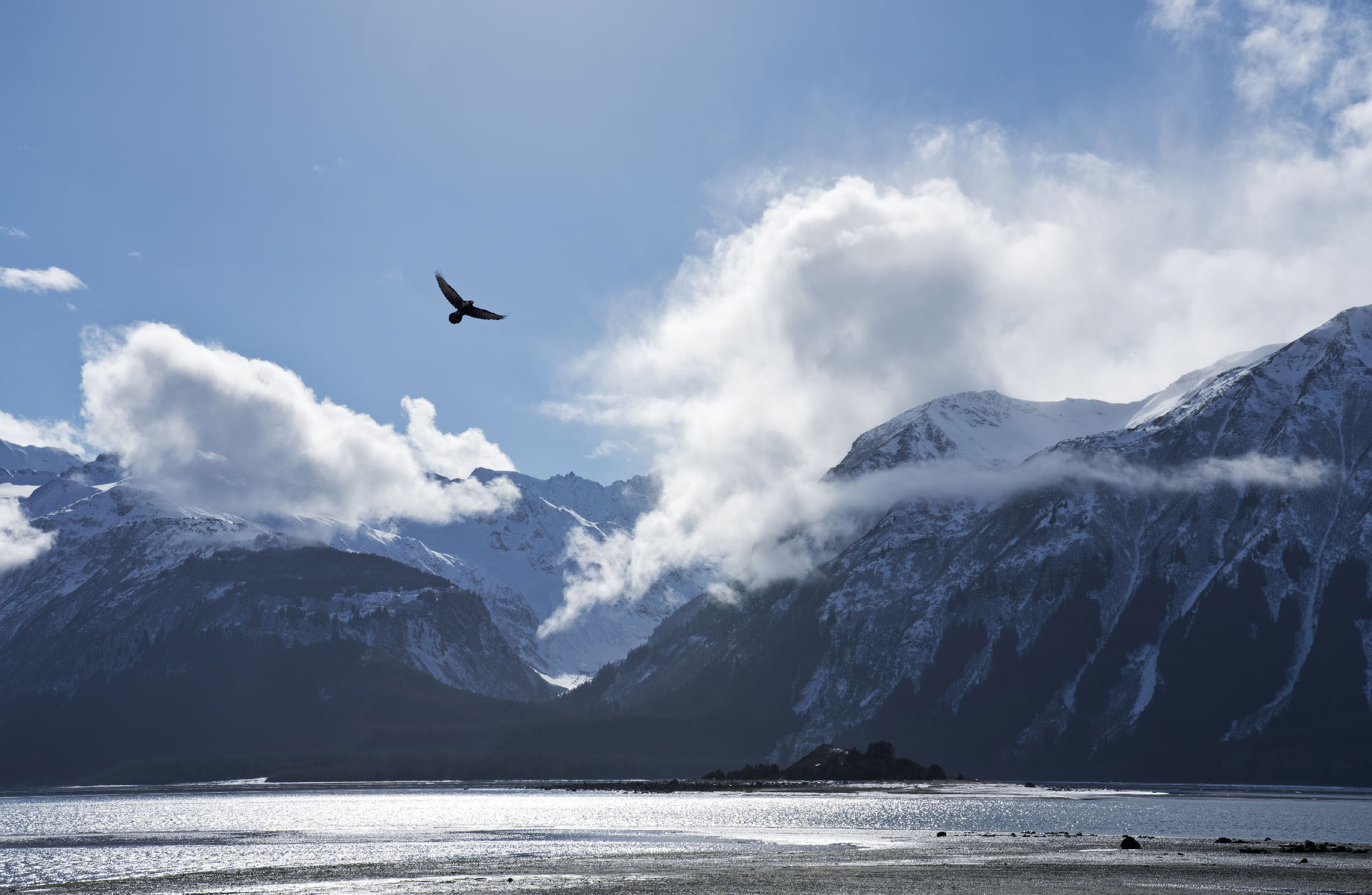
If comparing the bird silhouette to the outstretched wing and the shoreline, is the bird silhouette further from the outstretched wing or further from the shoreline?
the shoreline

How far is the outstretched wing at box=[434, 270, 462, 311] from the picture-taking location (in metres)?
59.3

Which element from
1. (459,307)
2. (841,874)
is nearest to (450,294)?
(459,307)

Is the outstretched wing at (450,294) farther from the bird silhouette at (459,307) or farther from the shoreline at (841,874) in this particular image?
the shoreline at (841,874)

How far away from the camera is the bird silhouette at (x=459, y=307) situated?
193 feet

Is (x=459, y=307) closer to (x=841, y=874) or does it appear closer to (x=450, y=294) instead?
(x=450, y=294)

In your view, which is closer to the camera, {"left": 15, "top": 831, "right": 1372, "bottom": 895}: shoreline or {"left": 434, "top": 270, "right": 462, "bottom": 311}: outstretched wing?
{"left": 434, "top": 270, "right": 462, "bottom": 311}: outstretched wing

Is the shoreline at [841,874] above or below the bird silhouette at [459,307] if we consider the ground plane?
below

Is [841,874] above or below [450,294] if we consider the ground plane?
below

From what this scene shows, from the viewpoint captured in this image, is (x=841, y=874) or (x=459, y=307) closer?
(x=459, y=307)

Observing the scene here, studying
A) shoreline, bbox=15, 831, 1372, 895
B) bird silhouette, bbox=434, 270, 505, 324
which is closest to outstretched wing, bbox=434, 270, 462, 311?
bird silhouette, bbox=434, 270, 505, 324

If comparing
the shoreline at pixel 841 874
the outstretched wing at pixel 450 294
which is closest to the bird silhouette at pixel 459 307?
the outstretched wing at pixel 450 294

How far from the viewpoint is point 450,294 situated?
196 feet

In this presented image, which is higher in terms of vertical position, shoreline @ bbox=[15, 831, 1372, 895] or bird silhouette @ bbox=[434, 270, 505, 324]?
bird silhouette @ bbox=[434, 270, 505, 324]

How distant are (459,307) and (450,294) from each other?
785mm
